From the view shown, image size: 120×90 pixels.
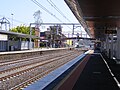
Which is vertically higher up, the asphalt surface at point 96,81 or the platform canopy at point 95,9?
the platform canopy at point 95,9

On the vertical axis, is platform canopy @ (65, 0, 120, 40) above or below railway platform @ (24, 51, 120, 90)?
above

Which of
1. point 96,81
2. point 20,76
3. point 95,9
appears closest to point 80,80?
point 96,81

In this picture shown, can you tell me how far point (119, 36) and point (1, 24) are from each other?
58.2 meters

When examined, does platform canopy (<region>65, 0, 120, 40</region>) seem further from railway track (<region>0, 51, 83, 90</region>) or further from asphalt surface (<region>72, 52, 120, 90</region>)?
railway track (<region>0, 51, 83, 90</region>)

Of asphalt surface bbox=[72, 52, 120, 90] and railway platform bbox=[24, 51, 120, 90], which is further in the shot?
railway platform bbox=[24, 51, 120, 90]

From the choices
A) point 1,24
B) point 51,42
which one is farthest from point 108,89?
point 51,42

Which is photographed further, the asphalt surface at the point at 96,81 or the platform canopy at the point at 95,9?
the platform canopy at the point at 95,9

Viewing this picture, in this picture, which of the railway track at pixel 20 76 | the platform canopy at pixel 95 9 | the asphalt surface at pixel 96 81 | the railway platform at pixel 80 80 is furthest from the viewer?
the platform canopy at pixel 95 9

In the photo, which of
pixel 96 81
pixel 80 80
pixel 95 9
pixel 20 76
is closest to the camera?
pixel 96 81

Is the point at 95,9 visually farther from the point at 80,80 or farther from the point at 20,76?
the point at 20,76

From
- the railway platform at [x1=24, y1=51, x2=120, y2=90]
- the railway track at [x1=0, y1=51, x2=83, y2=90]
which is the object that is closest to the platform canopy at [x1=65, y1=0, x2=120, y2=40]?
the railway platform at [x1=24, y1=51, x2=120, y2=90]

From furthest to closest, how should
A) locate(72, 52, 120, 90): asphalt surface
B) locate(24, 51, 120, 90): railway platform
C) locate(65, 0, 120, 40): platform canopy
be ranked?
locate(65, 0, 120, 40): platform canopy → locate(24, 51, 120, 90): railway platform → locate(72, 52, 120, 90): asphalt surface

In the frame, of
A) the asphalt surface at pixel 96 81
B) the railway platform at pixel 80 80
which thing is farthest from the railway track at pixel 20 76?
the asphalt surface at pixel 96 81

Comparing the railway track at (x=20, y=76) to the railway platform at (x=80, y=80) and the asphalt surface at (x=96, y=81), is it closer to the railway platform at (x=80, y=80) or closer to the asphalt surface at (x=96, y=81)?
the railway platform at (x=80, y=80)
